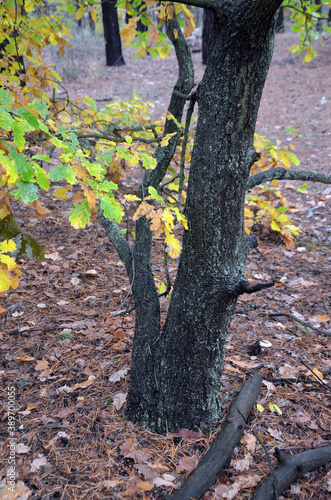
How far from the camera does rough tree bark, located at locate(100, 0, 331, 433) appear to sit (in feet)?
5.37

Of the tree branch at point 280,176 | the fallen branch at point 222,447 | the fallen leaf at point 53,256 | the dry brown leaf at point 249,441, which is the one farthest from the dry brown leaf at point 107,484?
the fallen leaf at point 53,256

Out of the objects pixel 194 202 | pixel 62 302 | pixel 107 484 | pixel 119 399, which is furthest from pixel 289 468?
pixel 62 302

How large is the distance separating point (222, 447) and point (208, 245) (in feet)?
3.87

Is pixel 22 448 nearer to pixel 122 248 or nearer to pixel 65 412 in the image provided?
pixel 65 412

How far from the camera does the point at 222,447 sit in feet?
6.65

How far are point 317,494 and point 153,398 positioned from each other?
1033 millimetres

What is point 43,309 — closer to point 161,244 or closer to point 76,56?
point 161,244

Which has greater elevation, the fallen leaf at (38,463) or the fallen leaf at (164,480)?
the fallen leaf at (38,463)

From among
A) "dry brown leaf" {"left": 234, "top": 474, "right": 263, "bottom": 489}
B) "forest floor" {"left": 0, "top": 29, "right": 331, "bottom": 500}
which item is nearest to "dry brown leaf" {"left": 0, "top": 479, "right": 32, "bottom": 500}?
"forest floor" {"left": 0, "top": 29, "right": 331, "bottom": 500}

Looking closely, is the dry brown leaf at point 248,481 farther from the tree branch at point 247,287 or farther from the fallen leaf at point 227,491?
the tree branch at point 247,287

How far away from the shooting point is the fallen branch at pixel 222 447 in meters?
1.85

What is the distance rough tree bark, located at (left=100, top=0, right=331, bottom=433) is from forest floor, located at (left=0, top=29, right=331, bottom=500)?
26cm

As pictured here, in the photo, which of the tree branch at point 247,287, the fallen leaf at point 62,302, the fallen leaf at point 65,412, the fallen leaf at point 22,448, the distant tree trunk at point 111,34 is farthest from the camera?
the distant tree trunk at point 111,34

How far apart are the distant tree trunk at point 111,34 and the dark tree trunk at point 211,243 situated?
12.3m
